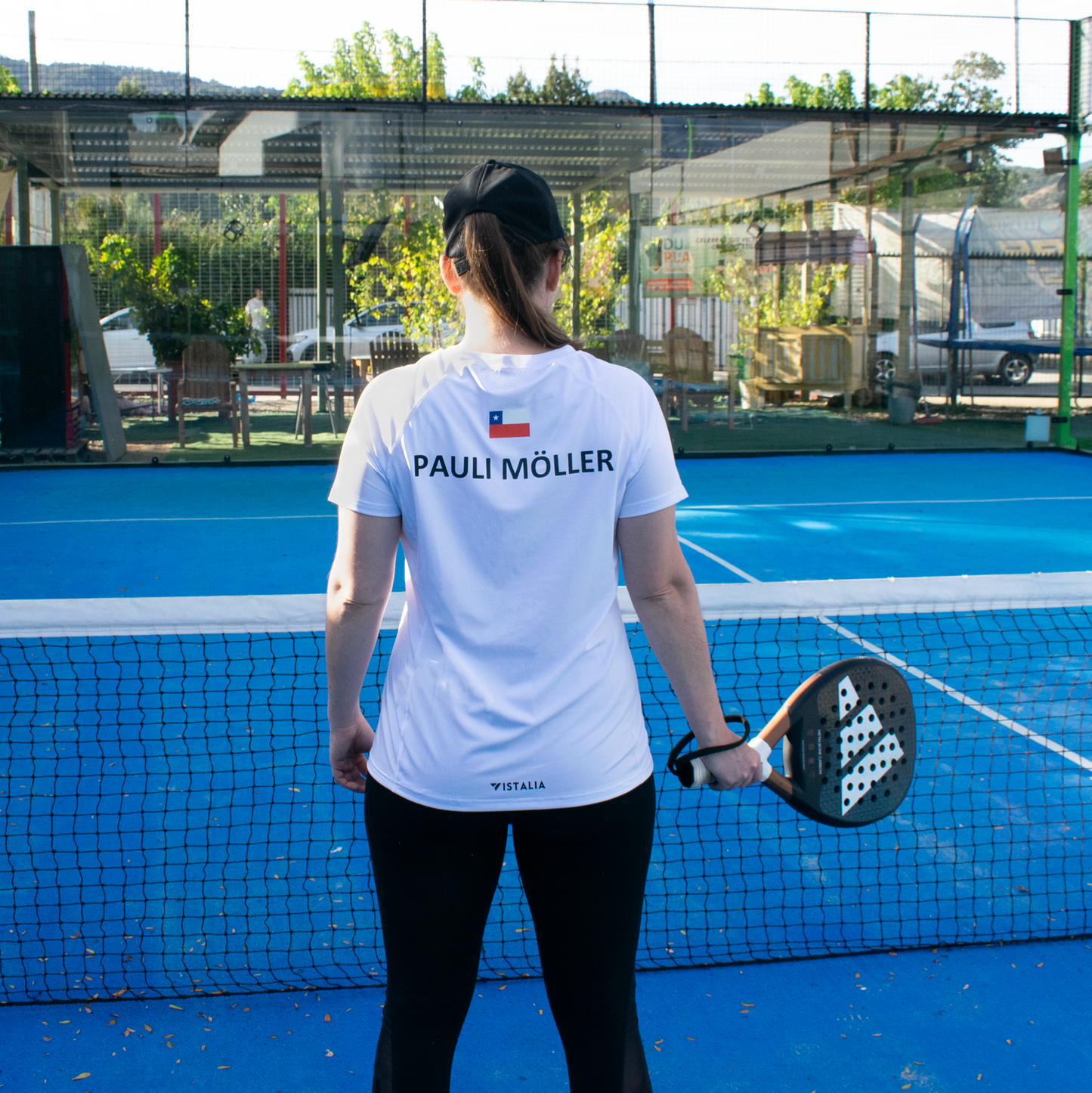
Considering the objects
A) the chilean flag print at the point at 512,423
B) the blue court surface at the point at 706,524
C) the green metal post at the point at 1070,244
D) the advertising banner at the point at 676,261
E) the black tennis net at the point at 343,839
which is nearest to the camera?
the chilean flag print at the point at 512,423

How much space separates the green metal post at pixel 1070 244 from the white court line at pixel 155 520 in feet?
31.4

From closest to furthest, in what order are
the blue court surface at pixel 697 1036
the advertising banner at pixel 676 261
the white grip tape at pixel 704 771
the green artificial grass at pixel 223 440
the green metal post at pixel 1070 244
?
the white grip tape at pixel 704 771
the blue court surface at pixel 697 1036
the green artificial grass at pixel 223 440
the green metal post at pixel 1070 244
the advertising banner at pixel 676 261

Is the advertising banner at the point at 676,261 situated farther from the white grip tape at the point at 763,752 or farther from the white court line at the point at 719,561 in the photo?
the white grip tape at the point at 763,752

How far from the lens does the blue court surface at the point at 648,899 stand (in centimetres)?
235

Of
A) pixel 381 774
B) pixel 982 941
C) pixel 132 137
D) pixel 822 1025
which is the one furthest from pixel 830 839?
pixel 132 137

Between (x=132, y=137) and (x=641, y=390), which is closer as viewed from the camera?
(x=641, y=390)

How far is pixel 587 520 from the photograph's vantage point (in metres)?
1.45

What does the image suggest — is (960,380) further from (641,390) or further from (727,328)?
(641,390)

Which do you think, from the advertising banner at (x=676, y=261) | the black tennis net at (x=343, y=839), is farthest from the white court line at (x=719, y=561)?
the advertising banner at (x=676, y=261)

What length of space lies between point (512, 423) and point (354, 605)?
324 mm

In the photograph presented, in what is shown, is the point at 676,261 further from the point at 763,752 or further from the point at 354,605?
the point at 354,605

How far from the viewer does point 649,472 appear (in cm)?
147

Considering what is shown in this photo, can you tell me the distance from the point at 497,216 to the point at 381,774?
74 cm

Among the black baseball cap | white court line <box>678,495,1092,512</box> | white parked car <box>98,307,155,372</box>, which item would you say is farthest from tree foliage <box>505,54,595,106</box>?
the black baseball cap
